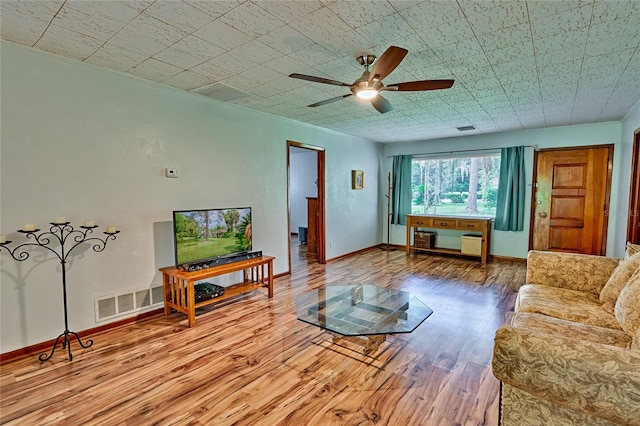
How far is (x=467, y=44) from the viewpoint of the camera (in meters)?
2.32

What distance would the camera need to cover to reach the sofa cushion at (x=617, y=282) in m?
2.17

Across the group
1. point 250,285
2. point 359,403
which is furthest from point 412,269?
point 359,403

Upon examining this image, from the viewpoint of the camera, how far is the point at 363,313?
257 cm

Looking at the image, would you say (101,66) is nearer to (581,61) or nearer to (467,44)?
(467,44)

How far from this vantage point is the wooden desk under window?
17.9 feet

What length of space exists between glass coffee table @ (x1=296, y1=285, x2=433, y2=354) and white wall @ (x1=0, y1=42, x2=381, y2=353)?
1.71 meters

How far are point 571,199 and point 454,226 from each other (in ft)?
6.00

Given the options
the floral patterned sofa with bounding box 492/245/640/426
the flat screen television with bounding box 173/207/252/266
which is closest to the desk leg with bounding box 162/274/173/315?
the flat screen television with bounding box 173/207/252/266

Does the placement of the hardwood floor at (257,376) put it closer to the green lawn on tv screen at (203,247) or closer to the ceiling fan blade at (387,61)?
the green lawn on tv screen at (203,247)

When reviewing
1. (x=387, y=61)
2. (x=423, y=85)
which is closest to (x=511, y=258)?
(x=423, y=85)

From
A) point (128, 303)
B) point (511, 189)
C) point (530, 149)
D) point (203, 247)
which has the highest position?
point (530, 149)

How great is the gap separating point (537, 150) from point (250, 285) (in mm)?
5223

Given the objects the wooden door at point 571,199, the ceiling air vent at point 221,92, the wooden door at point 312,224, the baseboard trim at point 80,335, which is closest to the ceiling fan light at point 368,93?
the ceiling air vent at point 221,92

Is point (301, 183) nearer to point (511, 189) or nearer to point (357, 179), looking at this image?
point (357, 179)
